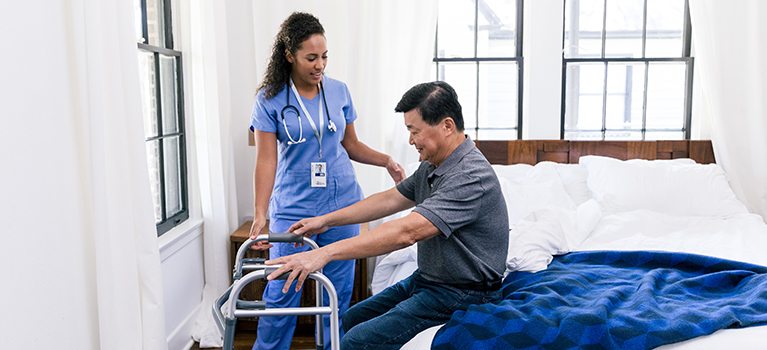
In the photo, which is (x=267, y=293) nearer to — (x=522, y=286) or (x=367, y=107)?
(x=522, y=286)

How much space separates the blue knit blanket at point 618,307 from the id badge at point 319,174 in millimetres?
796

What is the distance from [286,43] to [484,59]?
75.1 inches

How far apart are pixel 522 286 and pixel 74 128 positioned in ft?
5.02

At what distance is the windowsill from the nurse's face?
976mm

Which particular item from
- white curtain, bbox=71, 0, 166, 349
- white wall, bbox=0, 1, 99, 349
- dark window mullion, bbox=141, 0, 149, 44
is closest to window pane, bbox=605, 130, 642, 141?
dark window mullion, bbox=141, 0, 149, 44

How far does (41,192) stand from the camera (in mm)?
1483

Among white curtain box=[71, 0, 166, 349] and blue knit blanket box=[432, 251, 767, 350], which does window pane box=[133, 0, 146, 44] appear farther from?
blue knit blanket box=[432, 251, 767, 350]

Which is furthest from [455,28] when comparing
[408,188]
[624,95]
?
[408,188]

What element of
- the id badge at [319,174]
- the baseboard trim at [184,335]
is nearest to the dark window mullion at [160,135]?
the baseboard trim at [184,335]

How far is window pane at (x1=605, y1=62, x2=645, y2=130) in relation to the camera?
144 inches

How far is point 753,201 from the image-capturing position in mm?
3316

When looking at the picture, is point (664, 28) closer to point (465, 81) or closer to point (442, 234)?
point (465, 81)

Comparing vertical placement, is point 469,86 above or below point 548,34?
below

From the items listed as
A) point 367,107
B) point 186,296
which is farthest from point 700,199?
point 186,296
